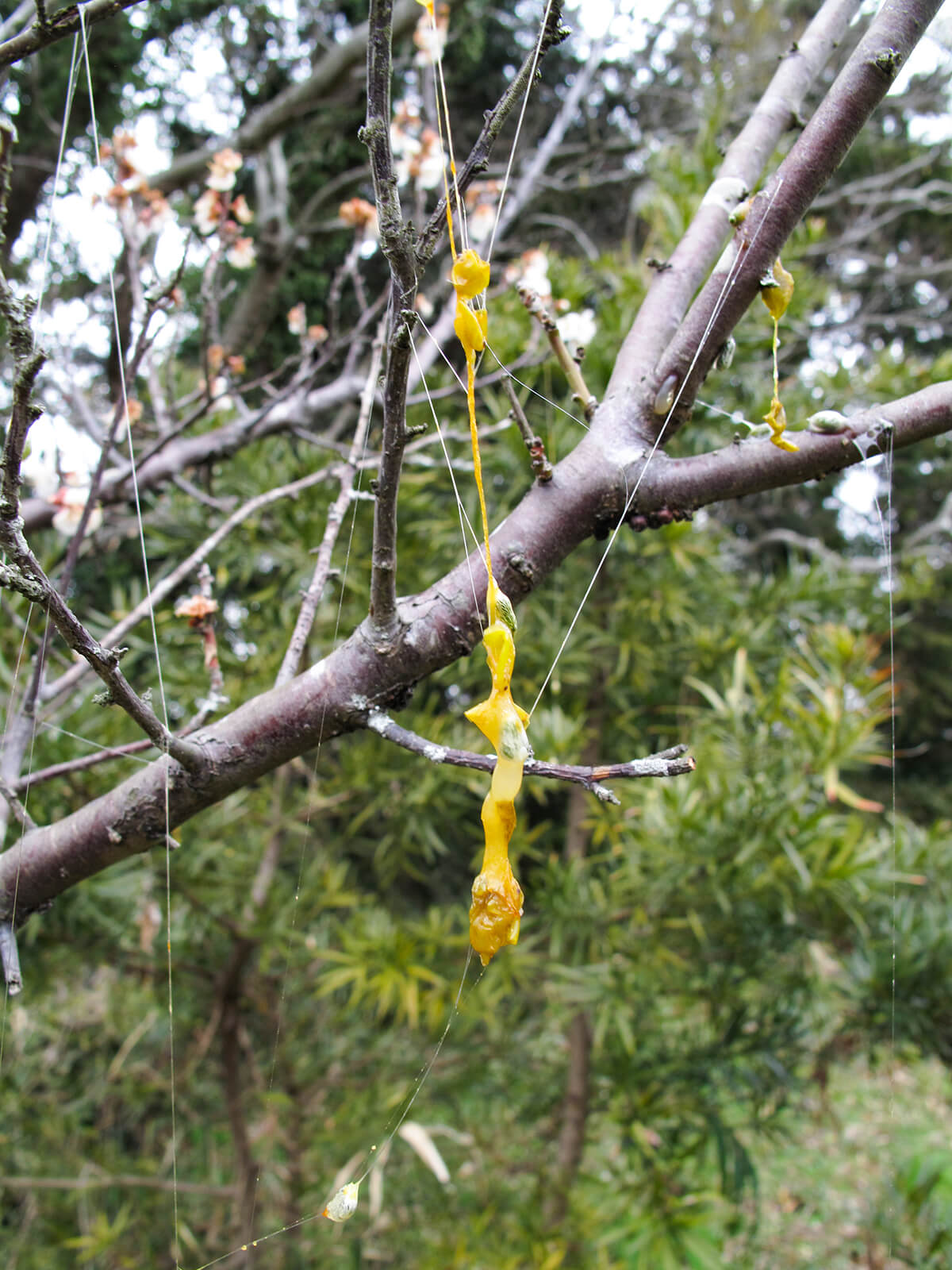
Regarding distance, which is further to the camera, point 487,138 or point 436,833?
point 436,833

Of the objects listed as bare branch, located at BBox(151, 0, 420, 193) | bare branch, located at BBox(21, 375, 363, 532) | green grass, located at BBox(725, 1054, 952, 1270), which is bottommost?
green grass, located at BBox(725, 1054, 952, 1270)

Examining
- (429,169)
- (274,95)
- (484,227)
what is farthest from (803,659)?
(274,95)

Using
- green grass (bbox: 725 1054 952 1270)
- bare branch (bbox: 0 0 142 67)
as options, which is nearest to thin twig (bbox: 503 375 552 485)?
bare branch (bbox: 0 0 142 67)

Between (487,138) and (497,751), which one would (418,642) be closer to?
(497,751)

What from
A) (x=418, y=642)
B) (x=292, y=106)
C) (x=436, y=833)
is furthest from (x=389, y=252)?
(x=292, y=106)

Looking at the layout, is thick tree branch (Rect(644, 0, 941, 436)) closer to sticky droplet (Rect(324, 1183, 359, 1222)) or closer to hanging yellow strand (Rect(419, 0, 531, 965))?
hanging yellow strand (Rect(419, 0, 531, 965))

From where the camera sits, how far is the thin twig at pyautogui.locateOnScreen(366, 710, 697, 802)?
0.30 metres

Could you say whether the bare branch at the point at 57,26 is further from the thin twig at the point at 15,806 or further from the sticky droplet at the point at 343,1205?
the sticky droplet at the point at 343,1205

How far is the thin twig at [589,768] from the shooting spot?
302 millimetres

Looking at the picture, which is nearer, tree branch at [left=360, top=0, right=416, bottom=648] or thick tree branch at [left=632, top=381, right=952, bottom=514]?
tree branch at [left=360, top=0, right=416, bottom=648]

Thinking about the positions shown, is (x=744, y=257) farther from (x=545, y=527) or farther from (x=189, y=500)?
(x=189, y=500)

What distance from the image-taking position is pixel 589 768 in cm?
30

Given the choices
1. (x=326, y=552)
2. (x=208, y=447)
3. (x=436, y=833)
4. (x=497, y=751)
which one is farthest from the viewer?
(x=436, y=833)

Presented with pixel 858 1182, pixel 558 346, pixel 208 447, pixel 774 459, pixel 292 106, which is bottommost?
pixel 858 1182
